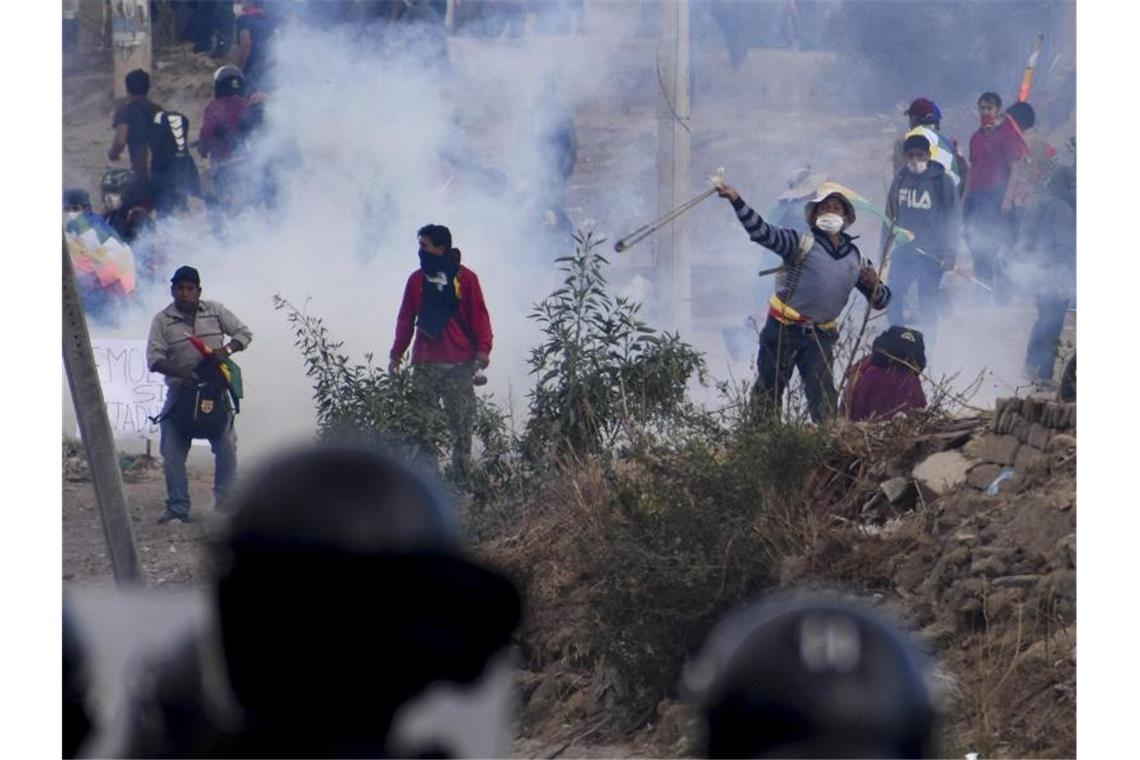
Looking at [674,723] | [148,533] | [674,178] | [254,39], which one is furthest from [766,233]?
[148,533]

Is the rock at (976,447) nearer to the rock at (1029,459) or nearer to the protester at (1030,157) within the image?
the rock at (1029,459)

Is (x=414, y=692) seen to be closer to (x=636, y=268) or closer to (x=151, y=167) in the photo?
(x=636, y=268)

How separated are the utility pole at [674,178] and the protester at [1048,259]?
1498 mm

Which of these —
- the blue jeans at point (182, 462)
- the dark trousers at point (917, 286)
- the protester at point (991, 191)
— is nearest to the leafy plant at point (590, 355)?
the dark trousers at point (917, 286)

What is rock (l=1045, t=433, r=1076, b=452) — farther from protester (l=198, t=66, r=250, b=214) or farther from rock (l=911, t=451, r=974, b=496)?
protester (l=198, t=66, r=250, b=214)

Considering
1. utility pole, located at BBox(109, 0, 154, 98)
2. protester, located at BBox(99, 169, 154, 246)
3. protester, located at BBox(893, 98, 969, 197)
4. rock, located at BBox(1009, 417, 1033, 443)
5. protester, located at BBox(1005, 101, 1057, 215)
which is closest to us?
rock, located at BBox(1009, 417, 1033, 443)

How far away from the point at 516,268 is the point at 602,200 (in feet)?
1.66

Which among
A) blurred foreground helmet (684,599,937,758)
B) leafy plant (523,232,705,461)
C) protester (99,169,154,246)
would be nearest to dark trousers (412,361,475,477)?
leafy plant (523,232,705,461)

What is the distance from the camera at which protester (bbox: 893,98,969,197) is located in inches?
289

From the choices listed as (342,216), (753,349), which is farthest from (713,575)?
(342,216)

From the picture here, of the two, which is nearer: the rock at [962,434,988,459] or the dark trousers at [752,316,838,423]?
the rock at [962,434,988,459]

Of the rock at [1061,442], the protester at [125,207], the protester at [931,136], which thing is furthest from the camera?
the protester at [125,207]

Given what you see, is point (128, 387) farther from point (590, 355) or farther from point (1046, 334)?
point (1046, 334)

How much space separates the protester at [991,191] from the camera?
287 inches
